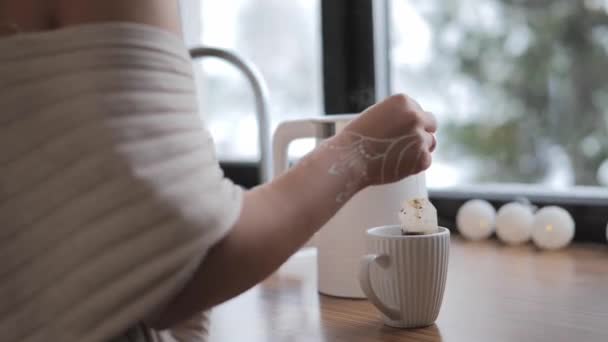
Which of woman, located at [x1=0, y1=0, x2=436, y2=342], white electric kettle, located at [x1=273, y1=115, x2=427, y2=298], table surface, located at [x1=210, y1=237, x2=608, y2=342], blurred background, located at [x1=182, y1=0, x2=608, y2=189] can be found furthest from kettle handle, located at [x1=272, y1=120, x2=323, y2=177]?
blurred background, located at [x1=182, y1=0, x2=608, y2=189]

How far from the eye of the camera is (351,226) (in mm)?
787

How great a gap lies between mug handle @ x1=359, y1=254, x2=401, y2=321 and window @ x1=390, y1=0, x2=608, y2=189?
0.77 metres

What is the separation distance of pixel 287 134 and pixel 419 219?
30cm

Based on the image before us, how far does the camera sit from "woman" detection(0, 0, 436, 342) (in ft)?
1.43

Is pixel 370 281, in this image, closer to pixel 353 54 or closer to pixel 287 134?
pixel 287 134

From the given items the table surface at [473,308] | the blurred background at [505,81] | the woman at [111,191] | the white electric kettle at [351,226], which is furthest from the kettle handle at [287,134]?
the blurred background at [505,81]

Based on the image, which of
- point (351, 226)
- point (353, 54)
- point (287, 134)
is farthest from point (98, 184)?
point (353, 54)

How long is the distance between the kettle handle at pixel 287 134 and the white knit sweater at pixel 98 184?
0.38 m

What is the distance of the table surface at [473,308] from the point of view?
2.14ft

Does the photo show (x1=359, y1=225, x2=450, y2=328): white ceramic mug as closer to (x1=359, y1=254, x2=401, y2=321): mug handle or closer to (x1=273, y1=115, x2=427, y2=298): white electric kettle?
(x1=359, y1=254, x2=401, y2=321): mug handle

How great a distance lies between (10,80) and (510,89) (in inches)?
44.3

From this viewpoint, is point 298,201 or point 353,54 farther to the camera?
point 353,54

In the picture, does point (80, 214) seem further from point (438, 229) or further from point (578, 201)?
point (578, 201)

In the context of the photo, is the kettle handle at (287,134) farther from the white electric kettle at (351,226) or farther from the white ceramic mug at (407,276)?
the white ceramic mug at (407,276)
